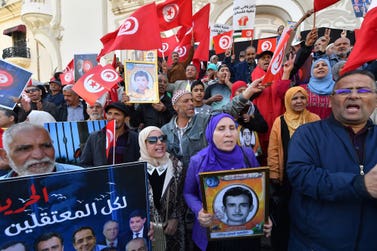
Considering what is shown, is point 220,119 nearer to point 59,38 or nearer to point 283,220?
point 283,220

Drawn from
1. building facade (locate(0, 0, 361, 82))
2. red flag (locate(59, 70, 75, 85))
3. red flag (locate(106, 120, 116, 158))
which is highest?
building facade (locate(0, 0, 361, 82))

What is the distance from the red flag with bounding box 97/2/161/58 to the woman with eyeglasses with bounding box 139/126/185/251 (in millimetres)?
1903

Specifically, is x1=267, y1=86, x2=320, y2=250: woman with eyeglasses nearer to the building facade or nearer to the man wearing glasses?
the man wearing glasses

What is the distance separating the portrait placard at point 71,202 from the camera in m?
1.34

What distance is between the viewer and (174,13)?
16.3 feet

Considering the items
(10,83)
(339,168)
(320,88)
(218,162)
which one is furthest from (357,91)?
(10,83)

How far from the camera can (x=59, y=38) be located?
1655cm

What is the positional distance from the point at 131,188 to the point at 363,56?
1865mm

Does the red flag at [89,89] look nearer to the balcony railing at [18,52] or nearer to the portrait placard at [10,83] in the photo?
the portrait placard at [10,83]

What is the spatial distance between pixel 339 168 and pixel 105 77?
328cm

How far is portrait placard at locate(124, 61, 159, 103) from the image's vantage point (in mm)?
3869

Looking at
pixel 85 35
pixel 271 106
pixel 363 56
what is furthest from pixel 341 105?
pixel 85 35

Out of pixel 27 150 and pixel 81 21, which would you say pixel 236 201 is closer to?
pixel 27 150

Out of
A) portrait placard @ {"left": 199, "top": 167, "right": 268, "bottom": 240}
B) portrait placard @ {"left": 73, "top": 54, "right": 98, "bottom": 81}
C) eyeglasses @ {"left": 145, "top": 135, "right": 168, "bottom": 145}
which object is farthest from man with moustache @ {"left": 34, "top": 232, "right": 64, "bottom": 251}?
portrait placard @ {"left": 73, "top": 54, "right": 98, "bottom": 81}
